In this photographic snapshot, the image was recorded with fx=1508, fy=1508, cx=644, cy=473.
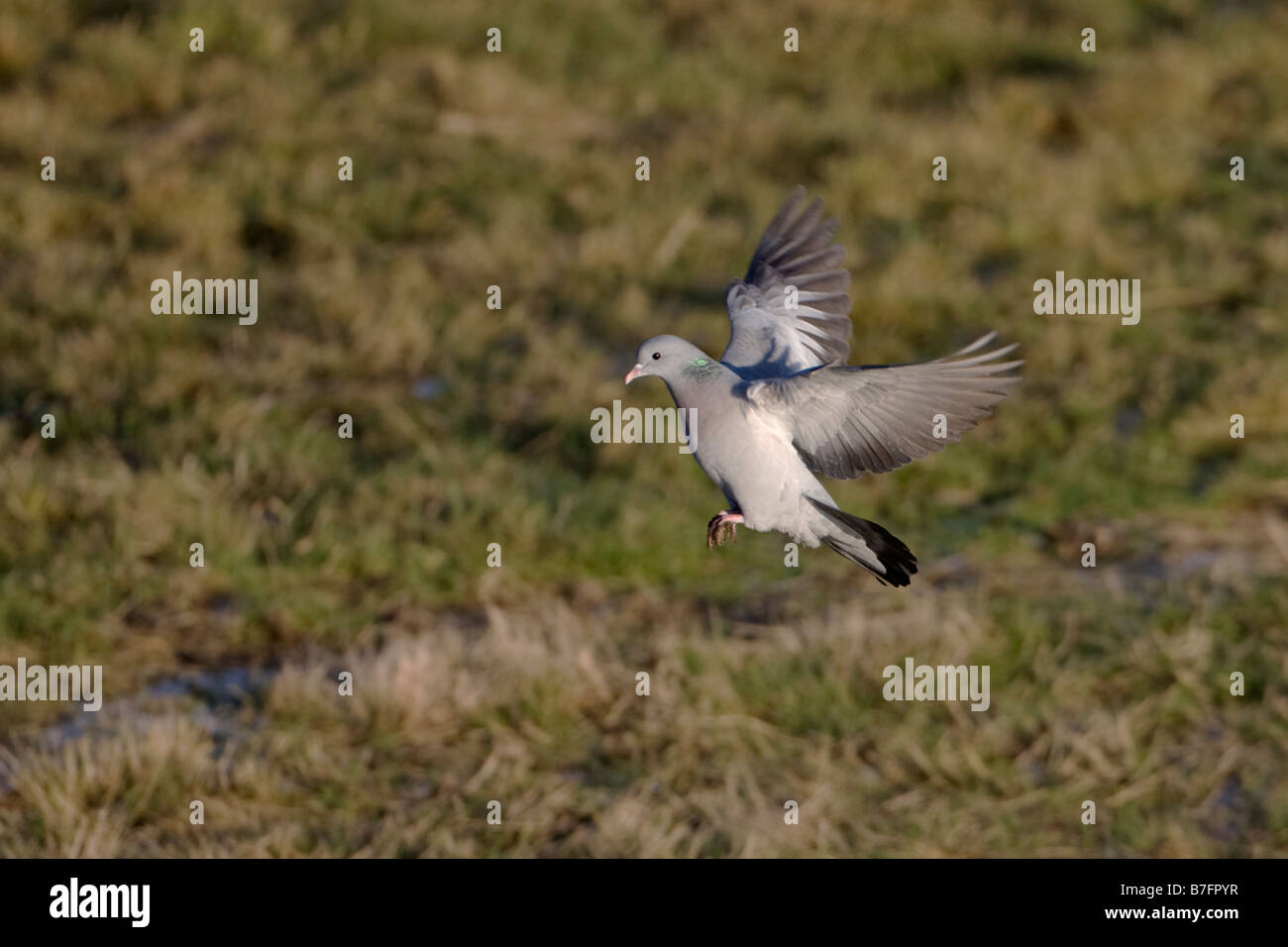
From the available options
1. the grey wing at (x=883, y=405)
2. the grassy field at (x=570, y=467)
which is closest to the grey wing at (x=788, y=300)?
the grey wing at (x=883, y=405)

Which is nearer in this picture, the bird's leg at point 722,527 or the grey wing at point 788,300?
the bird's leg at point 722,527

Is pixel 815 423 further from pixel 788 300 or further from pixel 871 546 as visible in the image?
pixel 788 300

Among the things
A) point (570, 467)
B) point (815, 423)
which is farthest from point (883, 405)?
point (570, 467)

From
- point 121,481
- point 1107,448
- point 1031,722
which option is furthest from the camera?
point 1107,448

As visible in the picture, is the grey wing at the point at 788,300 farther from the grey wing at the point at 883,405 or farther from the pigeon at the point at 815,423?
the grey wing at the point at 883,405

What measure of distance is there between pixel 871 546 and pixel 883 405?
0.40 feet

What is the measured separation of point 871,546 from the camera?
1.26m

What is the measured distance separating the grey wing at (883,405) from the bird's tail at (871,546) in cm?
5

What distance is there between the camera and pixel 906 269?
8094 mm

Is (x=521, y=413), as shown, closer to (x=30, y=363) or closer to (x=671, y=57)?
(x=30, y=363)

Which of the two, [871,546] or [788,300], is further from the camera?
[788,300]

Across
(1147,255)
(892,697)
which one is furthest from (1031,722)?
(1147,255)

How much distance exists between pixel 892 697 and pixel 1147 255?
485 centimetres

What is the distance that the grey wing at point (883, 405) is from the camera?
1.15 m
